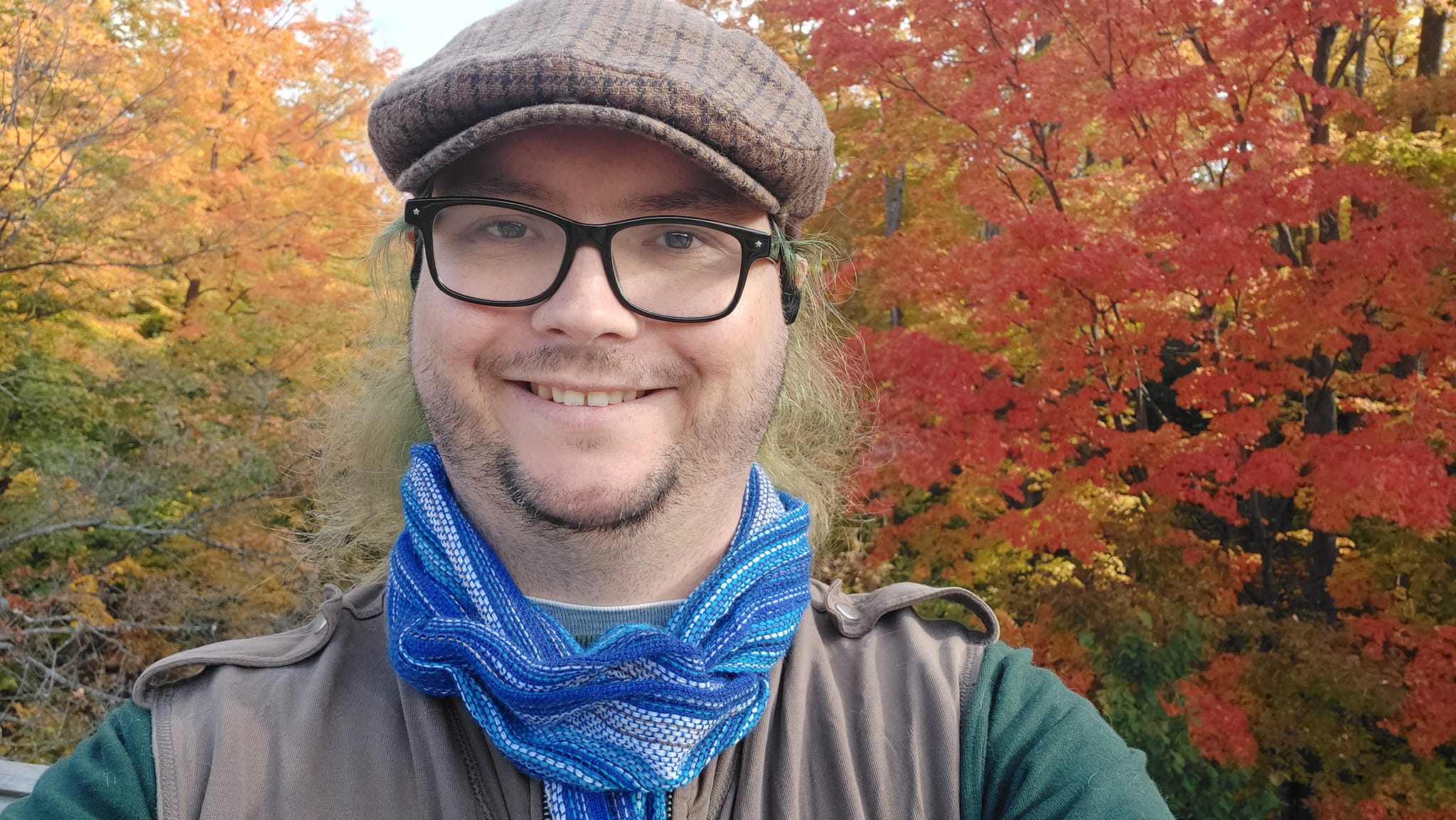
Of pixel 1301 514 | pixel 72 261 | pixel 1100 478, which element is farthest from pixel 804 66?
pixel 72 261

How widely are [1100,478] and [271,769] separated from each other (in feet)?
14.5

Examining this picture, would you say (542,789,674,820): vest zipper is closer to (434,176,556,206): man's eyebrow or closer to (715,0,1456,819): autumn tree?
(434,176,556,206): man's eyebrow

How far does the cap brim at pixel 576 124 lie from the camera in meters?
1.17

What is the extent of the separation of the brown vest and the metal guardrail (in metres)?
1.22

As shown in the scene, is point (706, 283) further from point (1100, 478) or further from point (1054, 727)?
point (1100, 478)

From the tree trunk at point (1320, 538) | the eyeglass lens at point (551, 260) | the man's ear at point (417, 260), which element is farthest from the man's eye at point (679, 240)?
the tree trunk at point (1320, 538)

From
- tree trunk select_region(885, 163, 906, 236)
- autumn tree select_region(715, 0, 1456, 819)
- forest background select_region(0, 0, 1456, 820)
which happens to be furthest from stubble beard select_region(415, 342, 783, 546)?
tree trunk select_region(885, 163, 906, 236)

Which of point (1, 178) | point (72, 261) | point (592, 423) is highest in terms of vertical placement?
point (1, 178)

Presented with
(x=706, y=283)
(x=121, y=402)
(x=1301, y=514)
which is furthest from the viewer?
(x=121, y=402)

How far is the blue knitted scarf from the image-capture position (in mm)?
1191

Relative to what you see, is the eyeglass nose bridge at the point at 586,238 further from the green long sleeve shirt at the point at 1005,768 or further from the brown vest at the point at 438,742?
the green long sleeve shirt at the point at 1005,768

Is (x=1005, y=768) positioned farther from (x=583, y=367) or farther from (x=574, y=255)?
(x=574, y=255)

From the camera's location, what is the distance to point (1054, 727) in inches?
49.5

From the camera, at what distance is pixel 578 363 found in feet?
4.16
